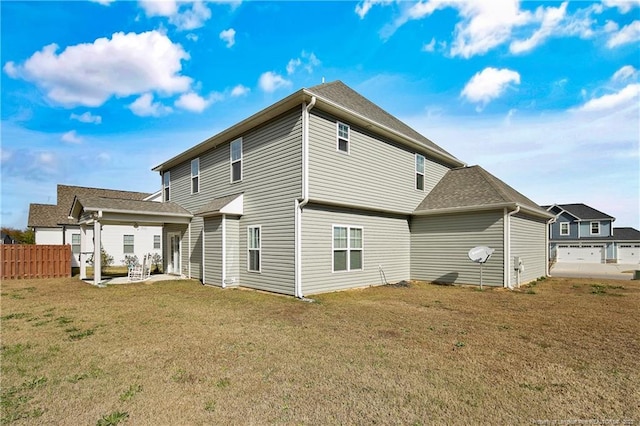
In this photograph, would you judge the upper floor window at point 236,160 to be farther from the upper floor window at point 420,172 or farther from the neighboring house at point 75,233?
the neighboring house at point 75,233

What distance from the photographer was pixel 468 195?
43.3ft

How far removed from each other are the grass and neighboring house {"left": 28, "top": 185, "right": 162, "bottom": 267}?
17.0 meters

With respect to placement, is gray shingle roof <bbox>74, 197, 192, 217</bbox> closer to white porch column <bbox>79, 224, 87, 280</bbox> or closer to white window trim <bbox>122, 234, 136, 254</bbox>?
white porch column <bbox>79, 224, 87, 280</bbox>

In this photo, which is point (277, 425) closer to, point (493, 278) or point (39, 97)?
point (493, 278)

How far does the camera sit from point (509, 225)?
11836 millimetres

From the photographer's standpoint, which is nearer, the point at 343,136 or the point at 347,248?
the point at 343,136

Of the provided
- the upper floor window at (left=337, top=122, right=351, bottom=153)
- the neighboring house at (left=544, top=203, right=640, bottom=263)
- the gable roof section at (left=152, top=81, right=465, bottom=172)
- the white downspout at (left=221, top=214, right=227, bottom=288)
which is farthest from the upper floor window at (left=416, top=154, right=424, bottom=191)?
the neighboring house at (left=544, top=203, right=640, bottom=263)

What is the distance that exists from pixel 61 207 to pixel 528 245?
30.7 meters

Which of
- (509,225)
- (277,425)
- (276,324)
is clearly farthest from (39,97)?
(509,225)

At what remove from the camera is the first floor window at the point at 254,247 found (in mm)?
11375

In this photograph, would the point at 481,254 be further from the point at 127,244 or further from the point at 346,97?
the point at 127,244

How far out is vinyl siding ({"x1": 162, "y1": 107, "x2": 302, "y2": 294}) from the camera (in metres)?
10.1

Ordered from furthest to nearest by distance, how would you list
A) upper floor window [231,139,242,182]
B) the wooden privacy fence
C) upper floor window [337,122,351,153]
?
the wooden privacy fence
upper floor window [231,139,242,182]
upper floor window [337,122,351,153]

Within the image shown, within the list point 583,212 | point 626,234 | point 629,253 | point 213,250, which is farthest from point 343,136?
point 626,234
